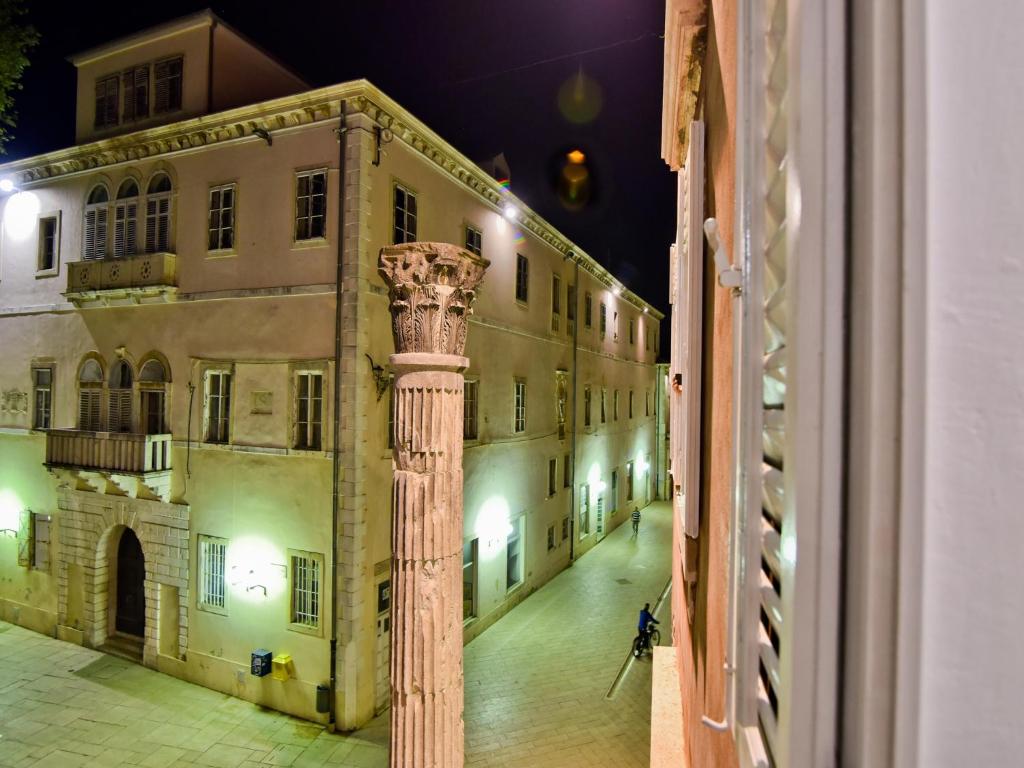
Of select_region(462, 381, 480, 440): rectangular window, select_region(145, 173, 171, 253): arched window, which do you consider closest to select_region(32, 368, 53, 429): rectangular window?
select_region(145, 173, 171, 253): arched window

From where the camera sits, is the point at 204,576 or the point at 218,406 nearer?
the point at 204,576

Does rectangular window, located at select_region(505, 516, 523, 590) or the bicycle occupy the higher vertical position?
rectangular window, located at select_region(505, 516, 523, 590)

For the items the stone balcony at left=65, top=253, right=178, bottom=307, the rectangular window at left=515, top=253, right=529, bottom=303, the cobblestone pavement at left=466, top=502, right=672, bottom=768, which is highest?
the rectangular window at left=515, top=253, right=529, bottom=303

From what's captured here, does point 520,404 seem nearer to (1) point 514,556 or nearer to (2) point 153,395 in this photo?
(1) point 514,556

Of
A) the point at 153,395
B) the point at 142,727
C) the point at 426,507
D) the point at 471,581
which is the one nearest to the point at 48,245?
the point at 153,395

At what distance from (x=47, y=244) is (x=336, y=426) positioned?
11.3 m

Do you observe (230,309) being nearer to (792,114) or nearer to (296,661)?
(296,661)

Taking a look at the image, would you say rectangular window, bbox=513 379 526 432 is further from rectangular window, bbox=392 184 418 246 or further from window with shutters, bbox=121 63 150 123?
window with shutters, bbox=121 63 150 123

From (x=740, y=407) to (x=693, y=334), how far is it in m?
1.65

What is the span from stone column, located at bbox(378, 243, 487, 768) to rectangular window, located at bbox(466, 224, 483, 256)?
8.96 metres

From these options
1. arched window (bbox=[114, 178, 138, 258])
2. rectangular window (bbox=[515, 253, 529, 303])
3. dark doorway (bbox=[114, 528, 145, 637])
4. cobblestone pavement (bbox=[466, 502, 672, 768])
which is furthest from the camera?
rectangular window (bbox=[515, 253, 529, 303])

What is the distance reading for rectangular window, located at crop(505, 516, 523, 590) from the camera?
17844mm

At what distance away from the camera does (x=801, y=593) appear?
2.80 feet

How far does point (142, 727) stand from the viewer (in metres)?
11.2
